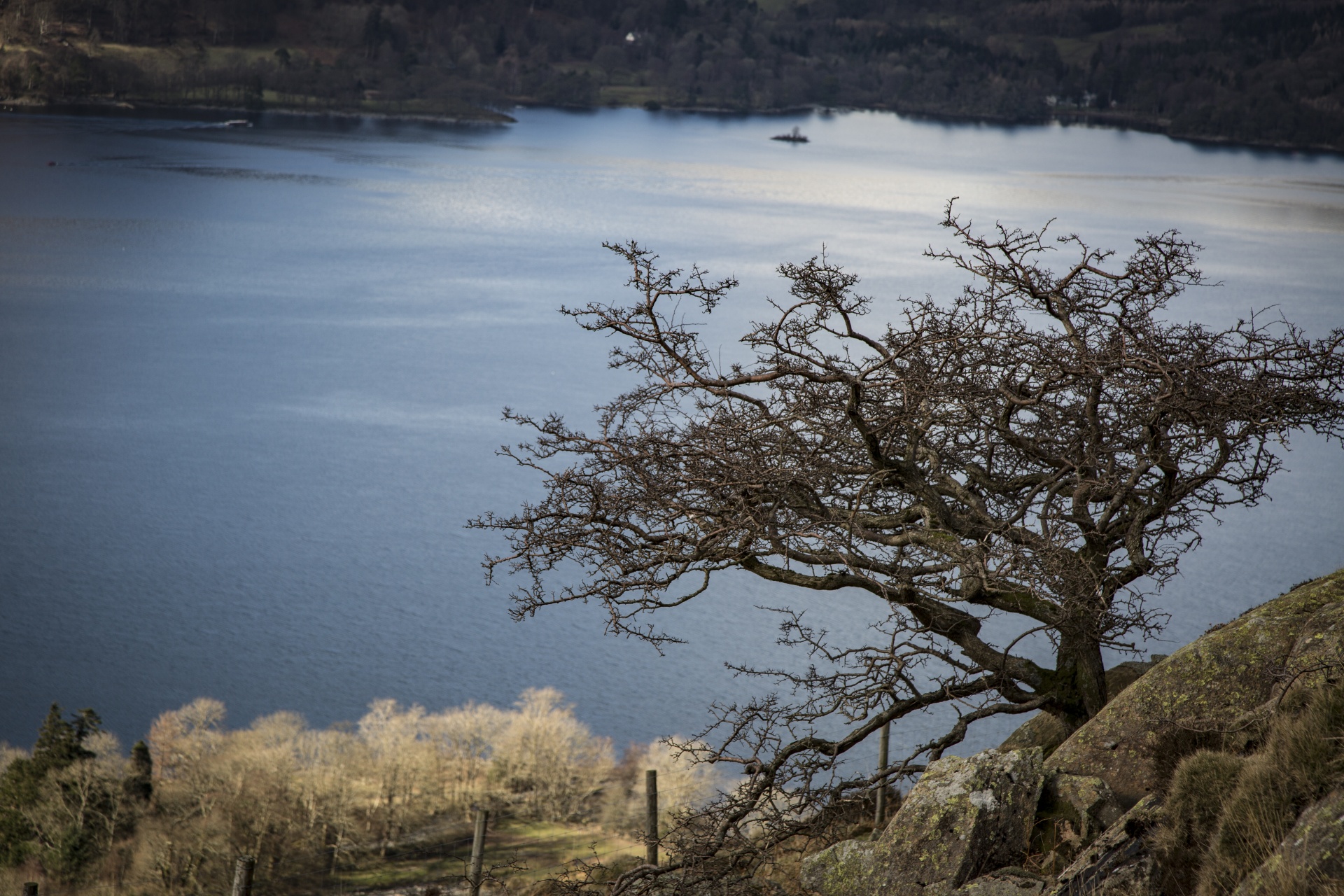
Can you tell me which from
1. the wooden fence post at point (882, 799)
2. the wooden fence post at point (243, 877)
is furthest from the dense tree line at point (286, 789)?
the wooden fence post at point (243, 877)

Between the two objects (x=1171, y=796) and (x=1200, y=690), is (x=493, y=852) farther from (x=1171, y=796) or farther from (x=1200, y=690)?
(x=1171, y=796)

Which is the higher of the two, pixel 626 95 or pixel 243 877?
pixel 626 95

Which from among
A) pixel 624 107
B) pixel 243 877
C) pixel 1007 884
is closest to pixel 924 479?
pixel 1007 884

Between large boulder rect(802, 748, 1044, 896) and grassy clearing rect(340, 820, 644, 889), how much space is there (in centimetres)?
1876

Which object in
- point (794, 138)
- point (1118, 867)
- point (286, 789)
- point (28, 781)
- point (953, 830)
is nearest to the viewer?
point (1118, 867)

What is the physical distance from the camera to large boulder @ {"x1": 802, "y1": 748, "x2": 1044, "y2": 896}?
5973 mm

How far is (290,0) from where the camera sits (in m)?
166

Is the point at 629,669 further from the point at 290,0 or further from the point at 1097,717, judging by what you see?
the point at 290,0

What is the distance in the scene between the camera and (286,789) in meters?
28.4

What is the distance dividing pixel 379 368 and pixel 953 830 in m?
56.8

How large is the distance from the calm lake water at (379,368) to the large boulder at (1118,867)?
86.0 feet

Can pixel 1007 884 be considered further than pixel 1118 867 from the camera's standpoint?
Yes

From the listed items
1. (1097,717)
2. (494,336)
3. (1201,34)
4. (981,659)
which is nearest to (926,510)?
(981,659)

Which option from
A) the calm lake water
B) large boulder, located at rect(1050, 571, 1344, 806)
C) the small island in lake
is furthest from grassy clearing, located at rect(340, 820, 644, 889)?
the small island in lake
